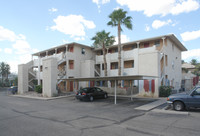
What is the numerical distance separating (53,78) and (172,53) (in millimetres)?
18942

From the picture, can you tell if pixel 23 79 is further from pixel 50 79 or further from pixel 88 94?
pixel 88 94

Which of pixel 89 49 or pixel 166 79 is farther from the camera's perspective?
pixel 89 49

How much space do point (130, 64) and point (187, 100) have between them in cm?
1513

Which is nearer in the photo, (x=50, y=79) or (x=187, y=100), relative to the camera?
(x=187, y=100)

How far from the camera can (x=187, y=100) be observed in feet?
31.7

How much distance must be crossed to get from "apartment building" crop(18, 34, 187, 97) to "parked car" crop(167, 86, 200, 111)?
8.15 metres

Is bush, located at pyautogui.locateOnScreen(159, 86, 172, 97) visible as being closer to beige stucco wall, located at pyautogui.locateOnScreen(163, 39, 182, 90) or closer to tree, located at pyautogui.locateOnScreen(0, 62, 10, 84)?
beige stucco wall, located at pyautogui.locateOnScreen(163, 39, 182, 90)

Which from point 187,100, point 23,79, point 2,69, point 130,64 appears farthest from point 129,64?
point 2,69

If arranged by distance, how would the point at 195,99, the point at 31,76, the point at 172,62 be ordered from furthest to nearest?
the point at 31,76 < the point at 172,62 < the point at 195,99

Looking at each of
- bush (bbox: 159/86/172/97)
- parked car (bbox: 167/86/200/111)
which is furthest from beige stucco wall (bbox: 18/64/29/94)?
parked car (bbox: 167/86/200/111)

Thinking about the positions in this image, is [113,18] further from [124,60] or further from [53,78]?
[53,78]

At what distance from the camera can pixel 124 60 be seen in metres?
23.5

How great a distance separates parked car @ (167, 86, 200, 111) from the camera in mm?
9359

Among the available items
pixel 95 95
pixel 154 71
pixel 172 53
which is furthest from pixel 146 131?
pixel 172 53
